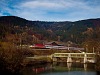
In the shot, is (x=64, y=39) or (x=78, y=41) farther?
(x=64, y=39)

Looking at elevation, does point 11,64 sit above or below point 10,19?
below

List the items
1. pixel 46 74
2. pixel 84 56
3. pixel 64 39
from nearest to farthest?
pixel 46 74 → pixel 84 56 → pixel 64 39

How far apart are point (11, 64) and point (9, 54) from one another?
133 centimetres

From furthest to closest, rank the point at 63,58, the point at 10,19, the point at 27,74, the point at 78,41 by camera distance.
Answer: the point at 10,19
the point at 78,41
the point at 63,58
the point at 27,74

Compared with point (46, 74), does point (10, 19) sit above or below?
above

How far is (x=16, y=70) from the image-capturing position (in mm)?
30500

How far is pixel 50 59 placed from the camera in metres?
59.6

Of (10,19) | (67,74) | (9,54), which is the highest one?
(10,19)

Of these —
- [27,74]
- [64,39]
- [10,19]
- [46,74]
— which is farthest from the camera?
[10,19]

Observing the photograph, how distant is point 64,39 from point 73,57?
289ft

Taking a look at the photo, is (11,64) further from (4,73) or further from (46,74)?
(46,74)

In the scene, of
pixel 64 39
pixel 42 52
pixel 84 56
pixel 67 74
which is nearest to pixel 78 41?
pixel 64 39

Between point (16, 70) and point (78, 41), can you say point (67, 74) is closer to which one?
point (16, 70)

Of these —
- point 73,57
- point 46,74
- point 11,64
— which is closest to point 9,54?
point 11,64
